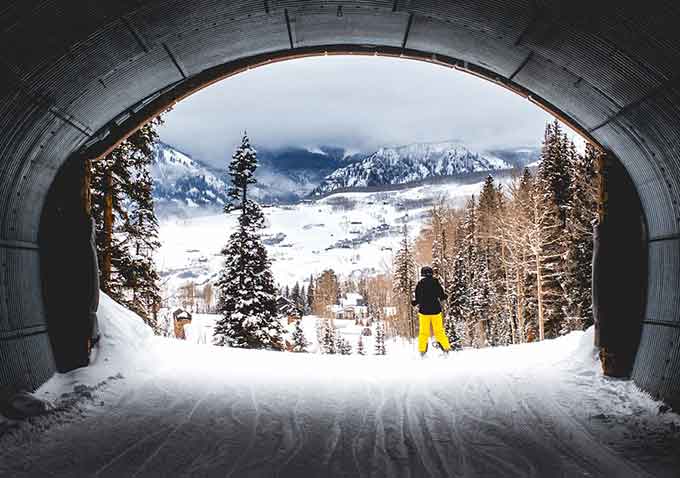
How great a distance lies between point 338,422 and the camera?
6.19m

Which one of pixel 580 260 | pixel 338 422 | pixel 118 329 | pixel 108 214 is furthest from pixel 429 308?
pixel 580 260

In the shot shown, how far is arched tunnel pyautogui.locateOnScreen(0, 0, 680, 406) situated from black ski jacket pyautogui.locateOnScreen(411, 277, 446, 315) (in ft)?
12.1

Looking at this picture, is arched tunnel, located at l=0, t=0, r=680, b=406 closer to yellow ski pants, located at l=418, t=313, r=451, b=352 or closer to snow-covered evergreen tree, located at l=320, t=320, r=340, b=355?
yellow ski pants, located at l=418, t=313, r=451, b=352

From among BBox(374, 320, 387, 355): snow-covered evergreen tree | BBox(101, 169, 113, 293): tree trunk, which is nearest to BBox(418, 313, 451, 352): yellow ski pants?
BBox(101, 169, 113, 293): tree trunk

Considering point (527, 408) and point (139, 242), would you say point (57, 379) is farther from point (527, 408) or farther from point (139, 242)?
point (139, 242)

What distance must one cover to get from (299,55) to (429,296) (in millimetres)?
5375

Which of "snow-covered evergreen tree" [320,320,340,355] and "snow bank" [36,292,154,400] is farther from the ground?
"snow bank" [36,292,154,400]

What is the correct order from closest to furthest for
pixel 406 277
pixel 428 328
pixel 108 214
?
1. pixel 428 328
2. pixel 108 214
3. pixel 406 277

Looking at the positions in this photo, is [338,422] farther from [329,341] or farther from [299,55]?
[329,341]

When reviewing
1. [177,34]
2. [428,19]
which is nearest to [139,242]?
[177,34]

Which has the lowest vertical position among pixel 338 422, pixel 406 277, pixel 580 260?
pixel 338 422

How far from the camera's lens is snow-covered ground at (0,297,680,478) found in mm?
4785

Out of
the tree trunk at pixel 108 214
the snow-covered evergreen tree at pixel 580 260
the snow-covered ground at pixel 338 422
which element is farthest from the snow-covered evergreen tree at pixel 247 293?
the snow-covered ground at pixel 338 422

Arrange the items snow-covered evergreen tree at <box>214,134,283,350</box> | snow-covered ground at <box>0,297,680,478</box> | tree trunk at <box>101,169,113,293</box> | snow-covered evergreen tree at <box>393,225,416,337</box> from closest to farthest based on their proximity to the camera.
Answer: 1. snow-covered ground at <box>0,297,680,478</box>
2. tree trunk at <box>101,169,113,293</box>
3. snow-covered evergreen tree at <box>214,134,283,350</box>
4. snow-covered evergreen tree at <box>393,225,416,337</box>
